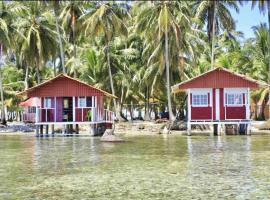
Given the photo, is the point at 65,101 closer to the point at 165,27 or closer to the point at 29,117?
the point at 165,27

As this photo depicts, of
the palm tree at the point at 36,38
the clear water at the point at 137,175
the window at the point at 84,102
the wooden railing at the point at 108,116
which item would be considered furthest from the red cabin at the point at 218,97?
the palm tree at the point at 36,38

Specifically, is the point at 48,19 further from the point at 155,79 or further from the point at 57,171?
the point at 57,171

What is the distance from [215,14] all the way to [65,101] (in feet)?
48.4

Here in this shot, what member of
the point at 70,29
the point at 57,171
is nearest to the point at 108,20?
the point at 70,29

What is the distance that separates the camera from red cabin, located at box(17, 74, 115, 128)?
33.2m

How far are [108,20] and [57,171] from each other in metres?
29.6

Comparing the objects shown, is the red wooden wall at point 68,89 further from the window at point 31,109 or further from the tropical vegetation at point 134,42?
the window at point 31,109

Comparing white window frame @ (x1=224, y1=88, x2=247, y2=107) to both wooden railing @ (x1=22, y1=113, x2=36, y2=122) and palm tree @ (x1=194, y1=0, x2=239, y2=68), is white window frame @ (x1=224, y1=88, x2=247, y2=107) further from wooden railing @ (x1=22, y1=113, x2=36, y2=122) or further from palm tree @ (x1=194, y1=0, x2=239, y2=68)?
wooden railing @ (x1=22, y1=113, x2=36, y2=122)

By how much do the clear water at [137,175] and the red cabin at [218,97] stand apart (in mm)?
12516

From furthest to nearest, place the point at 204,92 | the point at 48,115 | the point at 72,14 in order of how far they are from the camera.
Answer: the point at 72,14, the point at 48,115, the point at 204,92

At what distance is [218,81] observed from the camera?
32.4 metres

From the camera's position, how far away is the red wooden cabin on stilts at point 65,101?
33219 millimetres

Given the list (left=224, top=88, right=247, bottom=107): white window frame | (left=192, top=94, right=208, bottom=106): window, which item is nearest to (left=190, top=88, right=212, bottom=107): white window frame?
(left=192, top=94, right=208, bottom=106): window

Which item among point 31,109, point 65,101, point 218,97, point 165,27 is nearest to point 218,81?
point 218,97
